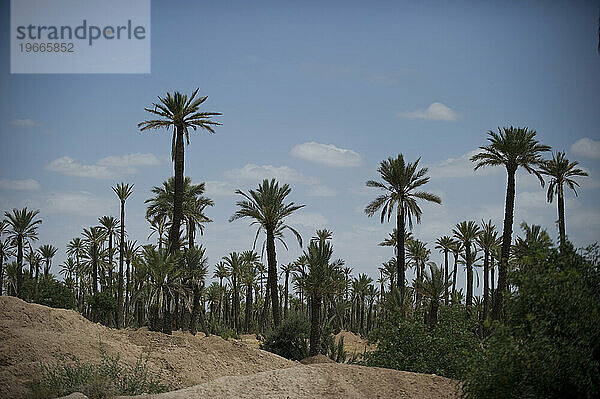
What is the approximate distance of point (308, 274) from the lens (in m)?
31.0

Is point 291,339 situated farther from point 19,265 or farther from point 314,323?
point 19,265

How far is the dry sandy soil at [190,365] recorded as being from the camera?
16.3 meters

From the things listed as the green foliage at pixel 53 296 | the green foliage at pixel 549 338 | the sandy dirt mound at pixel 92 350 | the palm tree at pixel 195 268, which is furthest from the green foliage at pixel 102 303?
the green foliage at pixel 549 338

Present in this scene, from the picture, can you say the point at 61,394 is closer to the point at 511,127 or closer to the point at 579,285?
the point at 579,285

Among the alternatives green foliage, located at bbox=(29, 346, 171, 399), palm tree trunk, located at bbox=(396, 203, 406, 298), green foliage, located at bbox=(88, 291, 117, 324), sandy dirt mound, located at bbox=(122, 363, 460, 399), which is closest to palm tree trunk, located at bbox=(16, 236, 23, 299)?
green foliage, located at bbox=(88, 291, 117, 324)

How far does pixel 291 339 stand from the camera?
32.0 m

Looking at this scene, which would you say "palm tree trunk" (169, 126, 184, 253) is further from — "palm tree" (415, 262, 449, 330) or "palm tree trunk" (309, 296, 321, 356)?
→ "palm tree" (415, 262, 449, 330)

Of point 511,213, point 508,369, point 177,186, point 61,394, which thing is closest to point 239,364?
point 61,394

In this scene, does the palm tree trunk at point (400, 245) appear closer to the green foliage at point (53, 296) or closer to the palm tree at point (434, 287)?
the palm tree at point (434, 287)

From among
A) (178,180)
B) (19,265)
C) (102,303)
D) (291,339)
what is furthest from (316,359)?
Result: (19,265)

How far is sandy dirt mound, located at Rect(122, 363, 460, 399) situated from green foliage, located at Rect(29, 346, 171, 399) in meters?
2.04

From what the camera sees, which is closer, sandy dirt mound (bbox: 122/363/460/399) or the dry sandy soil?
sandy dirt mound (bbox: 122/363/460/399)

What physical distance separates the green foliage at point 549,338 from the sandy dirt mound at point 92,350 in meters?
12.5

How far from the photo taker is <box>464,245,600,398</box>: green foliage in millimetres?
9469
